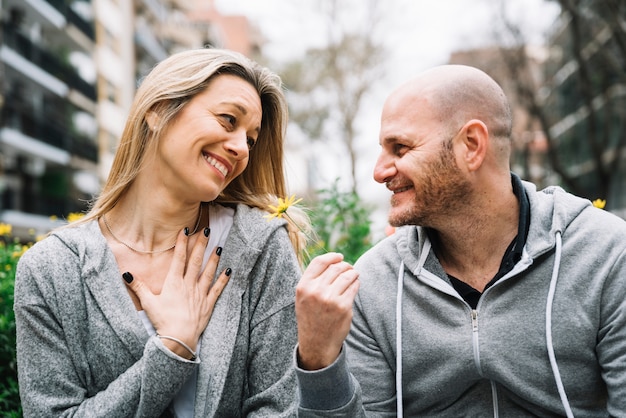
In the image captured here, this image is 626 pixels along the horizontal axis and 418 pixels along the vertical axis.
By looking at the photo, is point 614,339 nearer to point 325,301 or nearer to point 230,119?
point 325,301

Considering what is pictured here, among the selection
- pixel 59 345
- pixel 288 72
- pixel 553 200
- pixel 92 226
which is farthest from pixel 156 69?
pixel 288 72

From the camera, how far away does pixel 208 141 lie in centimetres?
271

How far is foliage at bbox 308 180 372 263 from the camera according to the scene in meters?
4.64

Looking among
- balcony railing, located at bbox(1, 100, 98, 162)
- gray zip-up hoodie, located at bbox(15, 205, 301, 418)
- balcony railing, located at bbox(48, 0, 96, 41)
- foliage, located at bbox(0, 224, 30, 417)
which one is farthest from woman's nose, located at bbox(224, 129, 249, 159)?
balcony railing, located at bbox(48, 0, 96, 41)

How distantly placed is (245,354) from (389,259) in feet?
2.23

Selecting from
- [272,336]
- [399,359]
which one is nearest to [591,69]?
[399,359]

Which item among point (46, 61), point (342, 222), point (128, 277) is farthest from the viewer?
point (46, 61)

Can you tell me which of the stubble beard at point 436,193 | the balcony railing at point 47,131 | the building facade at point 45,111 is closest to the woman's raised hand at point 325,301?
the stubble beard at point 436,193

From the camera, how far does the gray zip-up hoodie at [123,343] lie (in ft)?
8.01

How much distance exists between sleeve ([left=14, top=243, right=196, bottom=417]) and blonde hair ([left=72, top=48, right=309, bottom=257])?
38 cm

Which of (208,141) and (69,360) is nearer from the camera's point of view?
(69,360)

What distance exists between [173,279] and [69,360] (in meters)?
0.47

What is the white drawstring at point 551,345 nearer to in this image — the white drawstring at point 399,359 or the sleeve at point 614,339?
the sleeve at point 614,339

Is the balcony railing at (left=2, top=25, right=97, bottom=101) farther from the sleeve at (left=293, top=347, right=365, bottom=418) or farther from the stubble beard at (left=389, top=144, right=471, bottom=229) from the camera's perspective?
the sleeve at (left=293, top=347, right=365, bottom=418)
